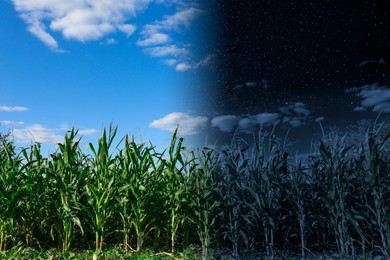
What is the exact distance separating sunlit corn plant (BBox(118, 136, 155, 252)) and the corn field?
1cm

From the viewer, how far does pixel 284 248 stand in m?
3.81

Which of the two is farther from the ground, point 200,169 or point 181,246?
point 200,169

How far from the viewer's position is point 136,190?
4.10m

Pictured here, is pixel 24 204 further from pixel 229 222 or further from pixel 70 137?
pixel 229 222

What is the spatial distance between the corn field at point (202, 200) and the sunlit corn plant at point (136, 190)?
0.01m

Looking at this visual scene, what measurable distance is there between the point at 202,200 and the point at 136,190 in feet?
2.20

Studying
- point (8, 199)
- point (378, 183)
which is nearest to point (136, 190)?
A: point (8, 199)

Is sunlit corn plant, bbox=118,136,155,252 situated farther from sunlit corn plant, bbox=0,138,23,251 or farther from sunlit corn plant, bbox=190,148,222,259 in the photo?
sunlit corn plant, bbox=0,138,23,251

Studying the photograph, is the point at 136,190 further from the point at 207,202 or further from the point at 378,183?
the point at 378,183

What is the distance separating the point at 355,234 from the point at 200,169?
1.68 metres

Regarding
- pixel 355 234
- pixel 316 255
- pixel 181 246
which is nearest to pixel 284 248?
pixel 316 255

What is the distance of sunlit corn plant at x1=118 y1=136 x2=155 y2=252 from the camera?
408 cm

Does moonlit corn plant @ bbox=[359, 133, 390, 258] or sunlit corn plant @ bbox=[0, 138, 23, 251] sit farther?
sunlit corn plant @ bbox=[0, 138, 23, 251]

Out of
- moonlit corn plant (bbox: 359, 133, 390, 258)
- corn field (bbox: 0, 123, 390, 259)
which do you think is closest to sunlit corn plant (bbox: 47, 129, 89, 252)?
corn field (bbox: 0, 123, 390, 259)
